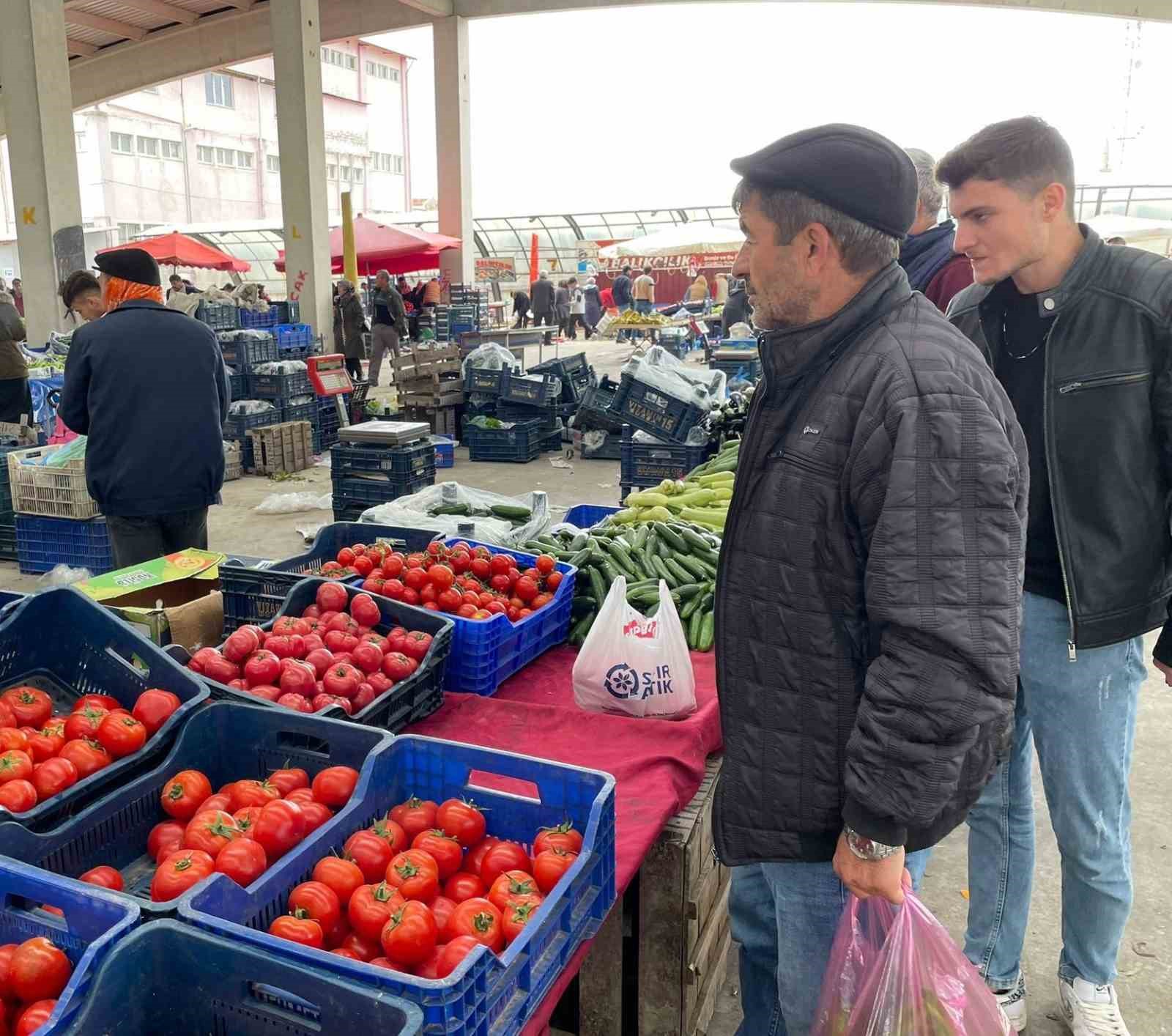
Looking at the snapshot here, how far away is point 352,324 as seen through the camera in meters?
14.9

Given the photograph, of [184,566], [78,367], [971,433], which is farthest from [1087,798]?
[78,367]

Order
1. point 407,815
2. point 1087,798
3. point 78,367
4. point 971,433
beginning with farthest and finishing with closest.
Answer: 1. point 78,367
2. point 1087,798
3. point 407,815
4. point 971,433

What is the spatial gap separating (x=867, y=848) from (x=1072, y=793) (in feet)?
3.54

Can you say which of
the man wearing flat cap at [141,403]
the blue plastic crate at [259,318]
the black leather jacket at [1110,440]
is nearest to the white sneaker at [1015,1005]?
the black leather jacket at [1110,440]

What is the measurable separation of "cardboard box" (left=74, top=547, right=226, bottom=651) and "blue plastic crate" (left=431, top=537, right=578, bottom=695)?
34.9 inches

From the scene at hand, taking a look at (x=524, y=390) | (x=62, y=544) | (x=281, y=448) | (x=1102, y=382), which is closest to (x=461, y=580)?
(x=1102, y=382)

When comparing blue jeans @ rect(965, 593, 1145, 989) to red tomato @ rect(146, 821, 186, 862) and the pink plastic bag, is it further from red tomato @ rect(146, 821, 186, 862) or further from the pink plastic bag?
red tomato @ rect(146, 821, 186, 862)

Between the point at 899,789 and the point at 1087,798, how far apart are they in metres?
1.18

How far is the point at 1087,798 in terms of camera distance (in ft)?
7.79

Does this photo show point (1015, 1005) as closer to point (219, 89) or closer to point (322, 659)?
point (322, 659)

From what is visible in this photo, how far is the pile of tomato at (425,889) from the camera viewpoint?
1.67m

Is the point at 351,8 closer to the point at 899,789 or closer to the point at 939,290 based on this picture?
the point at 939,290

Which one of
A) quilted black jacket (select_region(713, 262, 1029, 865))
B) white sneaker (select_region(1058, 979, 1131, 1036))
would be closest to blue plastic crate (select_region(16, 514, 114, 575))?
quilted black jacket (select_region(713, 262, 1029, 865))

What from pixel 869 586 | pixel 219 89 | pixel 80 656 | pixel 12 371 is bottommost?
pixel 80 656
